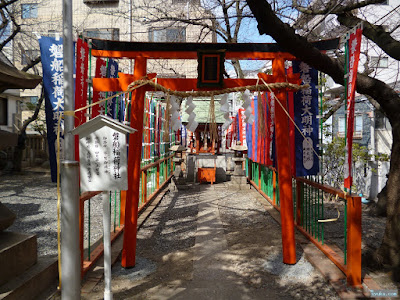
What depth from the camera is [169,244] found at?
19.3 feet

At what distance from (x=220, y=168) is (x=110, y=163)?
10.8 meters

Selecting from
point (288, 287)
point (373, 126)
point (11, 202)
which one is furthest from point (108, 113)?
point (373, 126)

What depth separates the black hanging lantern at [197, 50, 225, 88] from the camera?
15.3 ft

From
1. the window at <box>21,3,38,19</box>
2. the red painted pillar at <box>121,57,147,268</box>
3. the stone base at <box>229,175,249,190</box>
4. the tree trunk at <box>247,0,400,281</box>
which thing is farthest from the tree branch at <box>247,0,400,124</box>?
the window at <box>21,3,38,19</box>

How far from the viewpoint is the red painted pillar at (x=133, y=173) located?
15.3 feet

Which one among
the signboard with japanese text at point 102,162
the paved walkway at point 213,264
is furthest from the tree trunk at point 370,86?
the signboard with japanese text at point 102,162

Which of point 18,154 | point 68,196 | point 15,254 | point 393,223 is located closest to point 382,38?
point 393,223

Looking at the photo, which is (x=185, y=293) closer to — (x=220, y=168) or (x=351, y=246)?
(x=351, y=246)

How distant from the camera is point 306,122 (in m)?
5.76

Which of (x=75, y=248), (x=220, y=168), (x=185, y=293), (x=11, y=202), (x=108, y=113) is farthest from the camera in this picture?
(x=220, y=168)

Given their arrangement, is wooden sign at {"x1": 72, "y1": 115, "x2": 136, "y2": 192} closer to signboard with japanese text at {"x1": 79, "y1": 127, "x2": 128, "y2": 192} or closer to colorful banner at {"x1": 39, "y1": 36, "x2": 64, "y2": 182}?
signboard with japanese text at {"x1": 79, "y1": 127, "x2": 128, "y2": 192}

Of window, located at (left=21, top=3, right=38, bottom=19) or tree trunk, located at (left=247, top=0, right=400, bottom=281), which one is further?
window, located at (left=21, top=3, right=38, bottom=19)

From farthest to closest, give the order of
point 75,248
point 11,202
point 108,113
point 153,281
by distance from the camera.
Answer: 1. point 11,202
2. point 108,113
3. point 153,281
4. point 75,248

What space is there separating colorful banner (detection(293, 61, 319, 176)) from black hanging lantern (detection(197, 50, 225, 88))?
186cm
